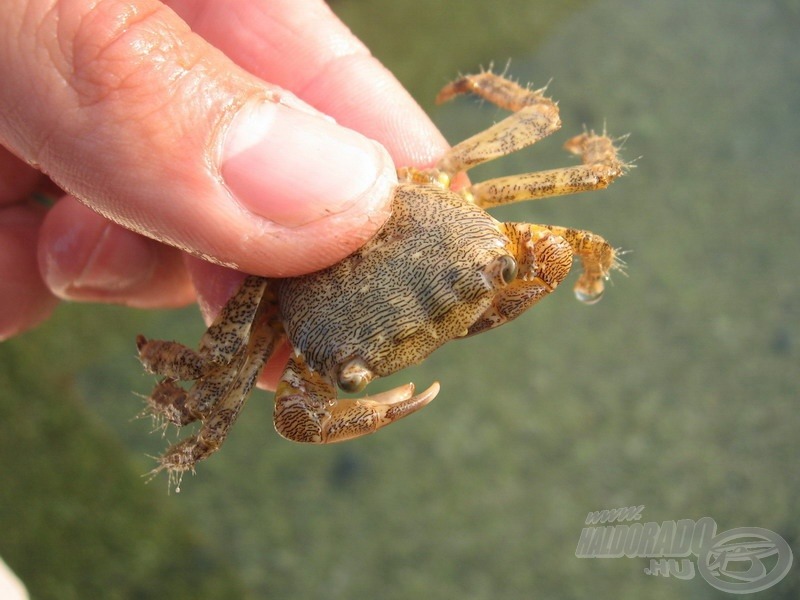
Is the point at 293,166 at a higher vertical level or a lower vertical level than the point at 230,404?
higher

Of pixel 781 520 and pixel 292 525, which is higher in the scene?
pixel 292 525

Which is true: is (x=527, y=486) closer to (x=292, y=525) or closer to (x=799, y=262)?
(x=292, y=525)

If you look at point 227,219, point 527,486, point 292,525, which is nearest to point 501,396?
point 527,486

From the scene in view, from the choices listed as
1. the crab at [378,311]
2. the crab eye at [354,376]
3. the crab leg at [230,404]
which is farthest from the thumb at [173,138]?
the crab leg at [230,404]

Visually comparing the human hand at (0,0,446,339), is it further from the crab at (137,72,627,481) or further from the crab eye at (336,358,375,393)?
the crab eye at (336,358,375,393)

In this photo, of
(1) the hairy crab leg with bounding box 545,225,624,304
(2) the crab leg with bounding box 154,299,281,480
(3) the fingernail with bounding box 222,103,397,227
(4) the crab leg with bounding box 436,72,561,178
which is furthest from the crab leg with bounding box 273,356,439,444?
(4) the crab leg with bounding box 436,72,561,178

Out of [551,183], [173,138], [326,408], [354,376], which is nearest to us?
[173,138]

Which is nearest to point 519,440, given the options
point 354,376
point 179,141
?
point 354,376

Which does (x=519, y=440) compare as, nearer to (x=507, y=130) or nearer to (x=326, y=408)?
(x=507, y=130)
